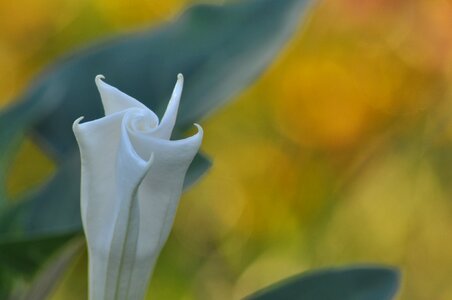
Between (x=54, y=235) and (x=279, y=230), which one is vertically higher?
(x=54, y=235)

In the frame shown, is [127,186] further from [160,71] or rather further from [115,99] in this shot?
[160,71]

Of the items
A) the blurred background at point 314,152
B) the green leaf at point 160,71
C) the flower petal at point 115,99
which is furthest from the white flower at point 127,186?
the blurred background at point 314,152

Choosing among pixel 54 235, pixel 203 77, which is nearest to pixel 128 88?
pixel 203 77

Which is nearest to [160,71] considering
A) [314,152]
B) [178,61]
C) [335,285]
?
[178,61]

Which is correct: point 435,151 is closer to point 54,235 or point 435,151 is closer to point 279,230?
point 279,230

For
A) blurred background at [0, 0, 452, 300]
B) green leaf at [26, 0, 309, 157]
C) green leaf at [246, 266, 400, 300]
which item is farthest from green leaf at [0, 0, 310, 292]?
blurred background at [0, 0, 452, 300]

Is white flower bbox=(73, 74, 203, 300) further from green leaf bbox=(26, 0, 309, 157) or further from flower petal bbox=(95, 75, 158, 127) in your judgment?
green leaf bbox=(26, 0, 309, 157)

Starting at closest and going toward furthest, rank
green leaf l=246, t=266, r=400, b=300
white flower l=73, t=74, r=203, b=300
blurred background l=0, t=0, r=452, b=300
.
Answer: white flower l=73, t=74, r=203, b=300 → green leaf l=246, t=266, r=400, b=300 → blurred background l=0, t=0, r=452, b=300
